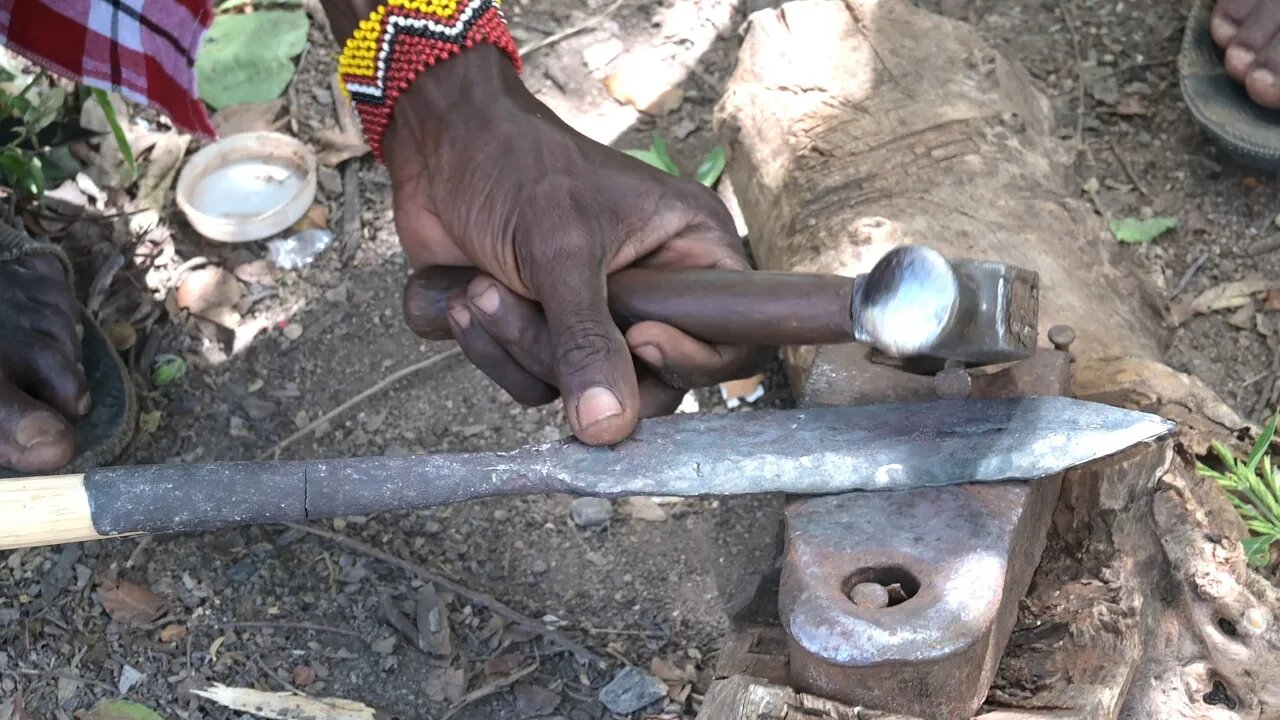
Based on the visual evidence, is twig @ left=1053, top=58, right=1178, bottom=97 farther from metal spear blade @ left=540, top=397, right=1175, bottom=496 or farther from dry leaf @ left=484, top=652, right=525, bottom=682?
Answer: dry leaf @ left=484, top=652, right=525, bottom=682

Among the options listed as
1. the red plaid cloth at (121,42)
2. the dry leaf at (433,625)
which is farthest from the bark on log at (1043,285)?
the red plaid cloth at (121,42)

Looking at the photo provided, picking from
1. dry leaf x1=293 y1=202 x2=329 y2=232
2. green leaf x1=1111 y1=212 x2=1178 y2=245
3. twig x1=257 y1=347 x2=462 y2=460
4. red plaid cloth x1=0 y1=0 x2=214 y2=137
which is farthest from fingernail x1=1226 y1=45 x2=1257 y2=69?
red plaid cloth x1=0 y1=0 x2=214 y2=137

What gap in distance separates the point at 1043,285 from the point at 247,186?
2394 mm

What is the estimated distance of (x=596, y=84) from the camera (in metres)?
3.88

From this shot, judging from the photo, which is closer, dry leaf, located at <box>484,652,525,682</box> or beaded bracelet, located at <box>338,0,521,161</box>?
beaded bracelet, located at <box>338,0,521,161</box>

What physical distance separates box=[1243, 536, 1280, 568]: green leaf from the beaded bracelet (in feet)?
5.90

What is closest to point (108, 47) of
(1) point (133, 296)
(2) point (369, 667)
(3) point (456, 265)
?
(1) point (133, 296)

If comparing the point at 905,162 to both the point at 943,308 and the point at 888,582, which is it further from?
the point at 888,582

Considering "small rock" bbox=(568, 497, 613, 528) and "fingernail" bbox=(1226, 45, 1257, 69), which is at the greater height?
"fingernail" bbox=(1226, 45, 1257, 69)

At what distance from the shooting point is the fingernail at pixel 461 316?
2256 mm

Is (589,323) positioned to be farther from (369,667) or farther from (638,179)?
(369,667)

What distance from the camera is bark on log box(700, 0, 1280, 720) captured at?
1.84 meters

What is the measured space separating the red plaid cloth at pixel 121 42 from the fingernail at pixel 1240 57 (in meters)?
2.87

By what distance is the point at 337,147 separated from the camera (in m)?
3.73
